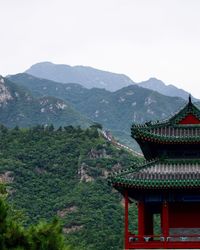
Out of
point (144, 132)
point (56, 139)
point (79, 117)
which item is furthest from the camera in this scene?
point (79, 117)

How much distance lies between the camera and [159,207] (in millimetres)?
34938

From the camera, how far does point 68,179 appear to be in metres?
98.9

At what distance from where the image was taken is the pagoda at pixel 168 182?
3222cm

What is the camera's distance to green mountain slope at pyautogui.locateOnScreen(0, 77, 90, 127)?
573 ft

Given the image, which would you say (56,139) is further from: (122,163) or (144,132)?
(144,132)

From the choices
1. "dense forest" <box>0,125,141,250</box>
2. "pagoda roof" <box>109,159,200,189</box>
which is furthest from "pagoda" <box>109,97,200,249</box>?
"dense forest" <box>0,125,141,250</box>

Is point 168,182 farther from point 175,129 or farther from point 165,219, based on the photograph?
point 175,129

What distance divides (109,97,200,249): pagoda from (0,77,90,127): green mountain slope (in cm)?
13791

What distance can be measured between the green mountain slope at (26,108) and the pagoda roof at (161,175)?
139m

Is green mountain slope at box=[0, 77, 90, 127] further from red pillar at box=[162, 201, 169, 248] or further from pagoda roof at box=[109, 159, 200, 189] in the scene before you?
red pillar at box=[162, 201, 169, 248]

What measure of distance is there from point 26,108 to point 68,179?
80924 millimetres

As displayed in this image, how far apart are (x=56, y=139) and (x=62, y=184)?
1666 cm

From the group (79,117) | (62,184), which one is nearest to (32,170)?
(62,184)

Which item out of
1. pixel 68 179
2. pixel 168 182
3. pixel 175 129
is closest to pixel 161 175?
pixel 168 182
